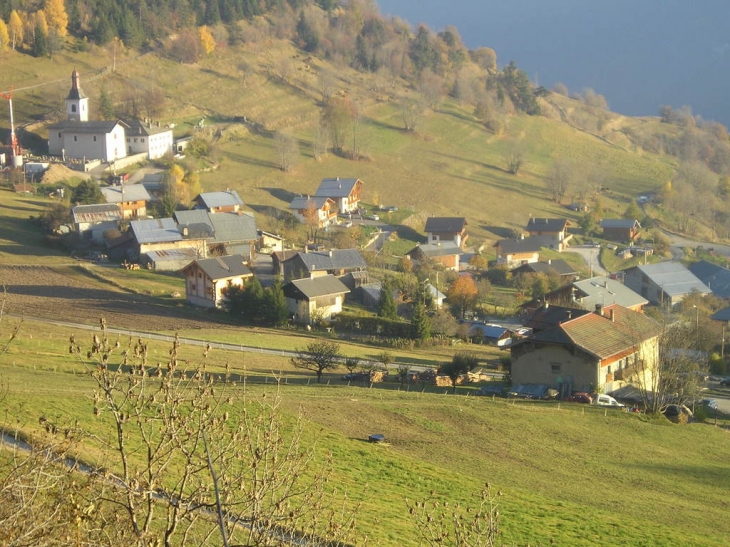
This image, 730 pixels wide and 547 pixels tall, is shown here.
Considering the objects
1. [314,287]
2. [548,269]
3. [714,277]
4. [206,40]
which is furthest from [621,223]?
[206,40]

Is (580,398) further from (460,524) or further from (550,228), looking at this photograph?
(550,228)

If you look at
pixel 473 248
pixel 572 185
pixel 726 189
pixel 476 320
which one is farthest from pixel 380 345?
pixel 726 189

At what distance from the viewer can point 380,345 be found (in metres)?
37.2

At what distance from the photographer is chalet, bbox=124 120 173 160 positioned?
6588 cm

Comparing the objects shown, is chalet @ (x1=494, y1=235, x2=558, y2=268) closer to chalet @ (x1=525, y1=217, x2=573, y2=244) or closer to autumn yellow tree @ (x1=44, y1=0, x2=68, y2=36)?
chalet @ (x1=525, y1=217, x2=573, y2=244)

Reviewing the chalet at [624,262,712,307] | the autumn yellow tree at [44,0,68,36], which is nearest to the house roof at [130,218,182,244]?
the chalet at [624,262,712,307]

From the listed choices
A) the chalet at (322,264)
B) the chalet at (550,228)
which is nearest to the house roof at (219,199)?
the chalet at (322,264)

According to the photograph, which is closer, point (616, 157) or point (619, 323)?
point (619, 323)

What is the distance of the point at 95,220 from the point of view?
50.8m

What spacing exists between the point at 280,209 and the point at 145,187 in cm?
908

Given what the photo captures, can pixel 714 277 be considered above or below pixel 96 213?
below

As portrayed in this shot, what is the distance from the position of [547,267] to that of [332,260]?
15.1m

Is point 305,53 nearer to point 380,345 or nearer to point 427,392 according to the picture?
point 380,345

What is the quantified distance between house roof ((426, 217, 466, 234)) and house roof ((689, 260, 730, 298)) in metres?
14.8
